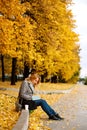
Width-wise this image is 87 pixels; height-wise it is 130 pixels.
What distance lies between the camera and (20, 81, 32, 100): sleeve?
15.3 meters

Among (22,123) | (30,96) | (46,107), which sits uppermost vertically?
(30,96)

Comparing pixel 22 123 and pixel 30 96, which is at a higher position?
pixel 30 96

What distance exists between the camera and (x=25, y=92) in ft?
50.6

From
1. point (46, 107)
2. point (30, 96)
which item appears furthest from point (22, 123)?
point (30, 96)

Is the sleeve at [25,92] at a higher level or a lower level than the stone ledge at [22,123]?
higher

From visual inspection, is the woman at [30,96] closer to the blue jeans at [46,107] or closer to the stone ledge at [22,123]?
the blue jeans at [46,107]

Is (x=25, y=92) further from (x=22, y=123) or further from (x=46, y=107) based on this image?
(x=22, y=123)

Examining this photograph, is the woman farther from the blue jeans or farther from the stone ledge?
the stone ledge

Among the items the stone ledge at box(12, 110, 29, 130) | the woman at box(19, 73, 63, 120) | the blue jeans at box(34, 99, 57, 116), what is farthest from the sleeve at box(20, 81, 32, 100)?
the stone ledge at box(12, 110, 29, 130)

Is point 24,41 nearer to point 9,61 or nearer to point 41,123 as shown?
point 41,123

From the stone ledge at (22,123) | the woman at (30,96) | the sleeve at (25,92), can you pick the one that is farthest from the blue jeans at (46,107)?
the stone ledge at (22,123)

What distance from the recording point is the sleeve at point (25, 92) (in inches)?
604

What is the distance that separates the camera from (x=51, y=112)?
1519 cm

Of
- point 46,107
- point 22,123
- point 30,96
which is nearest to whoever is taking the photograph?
point 22,123
